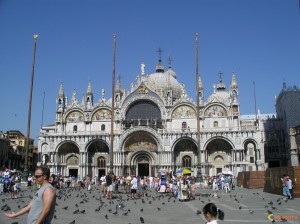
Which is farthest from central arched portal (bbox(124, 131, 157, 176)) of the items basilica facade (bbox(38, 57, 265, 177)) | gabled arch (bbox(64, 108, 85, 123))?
gabled arch (bbox(64, 108, 85, 123))

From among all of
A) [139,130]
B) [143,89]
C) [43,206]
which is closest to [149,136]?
[139,130]

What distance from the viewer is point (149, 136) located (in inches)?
2056

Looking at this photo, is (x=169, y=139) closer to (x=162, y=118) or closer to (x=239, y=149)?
(x=162, y=118)

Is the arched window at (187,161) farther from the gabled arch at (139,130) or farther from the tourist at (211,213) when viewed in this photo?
the tourist at (211,213)

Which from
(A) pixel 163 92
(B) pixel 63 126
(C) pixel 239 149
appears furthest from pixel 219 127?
(B) pixel 63 126

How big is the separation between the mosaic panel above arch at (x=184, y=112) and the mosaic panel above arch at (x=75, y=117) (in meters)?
14.2

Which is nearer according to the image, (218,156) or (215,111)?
(218,156)

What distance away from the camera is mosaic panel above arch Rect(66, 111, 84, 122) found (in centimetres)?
5641

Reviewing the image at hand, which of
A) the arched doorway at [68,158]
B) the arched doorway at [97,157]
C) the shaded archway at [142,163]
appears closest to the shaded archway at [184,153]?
the shaded archway at [142,163]

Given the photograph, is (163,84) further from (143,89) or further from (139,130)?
(139,130)

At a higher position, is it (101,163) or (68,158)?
(68,158)

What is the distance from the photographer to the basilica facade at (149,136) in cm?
5056

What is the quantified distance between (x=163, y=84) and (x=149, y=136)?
12467 mm

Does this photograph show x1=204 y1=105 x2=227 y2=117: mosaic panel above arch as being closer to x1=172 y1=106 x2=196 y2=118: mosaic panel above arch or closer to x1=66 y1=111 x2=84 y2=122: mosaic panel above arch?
x1=172 y1=106 x2=196 y2=118: mosaic panel above arch
